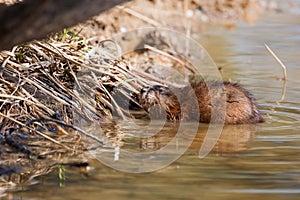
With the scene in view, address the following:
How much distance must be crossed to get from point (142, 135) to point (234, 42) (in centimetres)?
512

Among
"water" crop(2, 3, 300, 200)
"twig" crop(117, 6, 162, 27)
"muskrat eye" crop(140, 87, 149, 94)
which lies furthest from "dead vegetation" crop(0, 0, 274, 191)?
"twig" crop(117, 6, 162, 27)

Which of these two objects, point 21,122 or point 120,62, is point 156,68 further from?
point 21,122

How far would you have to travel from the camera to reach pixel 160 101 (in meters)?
5.53

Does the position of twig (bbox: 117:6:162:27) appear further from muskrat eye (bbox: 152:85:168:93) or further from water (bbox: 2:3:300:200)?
muskrat eye (bbox: 152:85:168:93)

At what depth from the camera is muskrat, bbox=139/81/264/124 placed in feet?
17.8

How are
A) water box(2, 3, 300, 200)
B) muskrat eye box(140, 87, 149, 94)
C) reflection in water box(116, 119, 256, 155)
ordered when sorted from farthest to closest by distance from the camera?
muskrat eye box(140, 87, 149, 94), reflection in water box(116, 119, 256, 155), water box(2, 3, 300, 200)

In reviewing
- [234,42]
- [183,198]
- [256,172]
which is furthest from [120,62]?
[234,42]

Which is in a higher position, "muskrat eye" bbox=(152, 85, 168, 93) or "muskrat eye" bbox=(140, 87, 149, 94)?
"muskrat eye" bbox=(152, 85, 168, 93)

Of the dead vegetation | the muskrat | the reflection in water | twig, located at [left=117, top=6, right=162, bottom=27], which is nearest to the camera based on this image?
the dead vegetation

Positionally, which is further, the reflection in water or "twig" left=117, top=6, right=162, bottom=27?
"twig" left=117, top=6, right=162, bottom=27

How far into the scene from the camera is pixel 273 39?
995cm

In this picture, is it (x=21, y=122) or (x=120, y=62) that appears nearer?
(x=21, y=122)

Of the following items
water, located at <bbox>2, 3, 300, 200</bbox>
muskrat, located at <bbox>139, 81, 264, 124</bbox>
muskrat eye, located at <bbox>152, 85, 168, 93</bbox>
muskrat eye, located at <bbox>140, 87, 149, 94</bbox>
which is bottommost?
water, located at <bbox>2, 3, 300, 200</bbox>

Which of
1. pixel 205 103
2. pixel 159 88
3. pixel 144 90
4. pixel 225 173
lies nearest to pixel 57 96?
pixel 144 90
